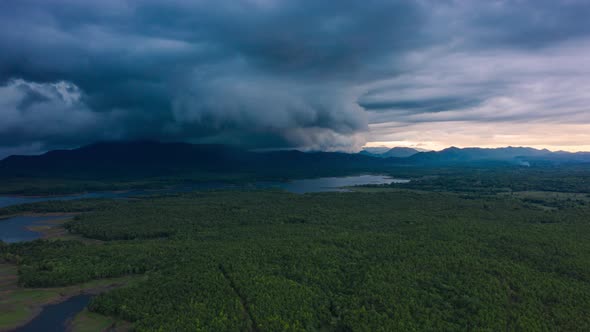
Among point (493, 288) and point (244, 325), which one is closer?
point (244, 325)

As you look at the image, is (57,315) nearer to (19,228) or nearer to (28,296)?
(28,296)

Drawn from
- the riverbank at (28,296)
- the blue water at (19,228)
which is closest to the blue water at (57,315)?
the riverbank at (28,296)

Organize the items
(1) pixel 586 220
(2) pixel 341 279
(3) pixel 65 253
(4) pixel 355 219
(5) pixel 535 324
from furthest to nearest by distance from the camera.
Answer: (4) pixel 355 219 < (1) pixel 586 220 < (3) pixel 65 253 < (2) pixel 341 279 < (5) pixel 535 324

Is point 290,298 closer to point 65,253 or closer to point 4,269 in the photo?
point 65,253

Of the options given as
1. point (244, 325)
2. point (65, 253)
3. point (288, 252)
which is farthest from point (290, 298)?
point (65, 253)

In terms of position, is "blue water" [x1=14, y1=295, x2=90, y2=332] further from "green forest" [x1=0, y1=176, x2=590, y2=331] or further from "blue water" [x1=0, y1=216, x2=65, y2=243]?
"blue water" [x1=0, y1=216, x2=65, y2=243]

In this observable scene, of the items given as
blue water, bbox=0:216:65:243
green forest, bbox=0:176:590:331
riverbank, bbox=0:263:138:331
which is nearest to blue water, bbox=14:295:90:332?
riverbank, bbox=0:263:138:331

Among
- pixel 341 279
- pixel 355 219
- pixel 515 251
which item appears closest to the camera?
pixel 341 279
